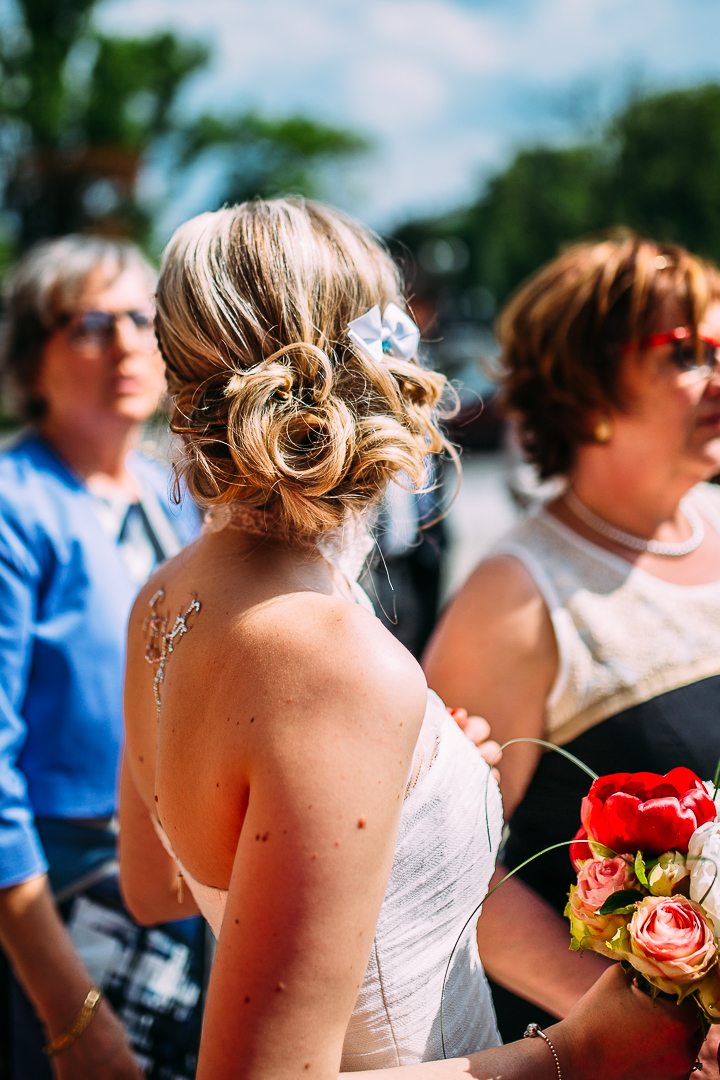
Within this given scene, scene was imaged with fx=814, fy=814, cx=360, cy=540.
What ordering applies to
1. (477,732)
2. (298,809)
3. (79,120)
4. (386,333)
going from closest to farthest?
(298,809) < (386,333) < (477,732) < (79,120)

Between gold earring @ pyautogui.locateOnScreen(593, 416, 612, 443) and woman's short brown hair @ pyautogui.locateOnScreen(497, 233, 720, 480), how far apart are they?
18mm

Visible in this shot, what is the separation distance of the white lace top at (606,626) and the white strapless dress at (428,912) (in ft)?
2.08

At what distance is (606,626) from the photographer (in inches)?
74.5

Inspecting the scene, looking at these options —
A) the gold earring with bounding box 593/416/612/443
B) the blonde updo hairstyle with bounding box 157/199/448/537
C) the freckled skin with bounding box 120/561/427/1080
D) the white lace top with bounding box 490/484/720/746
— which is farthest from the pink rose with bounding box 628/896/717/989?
the gold earring with bounding box 593/416/612/443

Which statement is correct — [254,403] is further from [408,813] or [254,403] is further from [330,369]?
[408,813]

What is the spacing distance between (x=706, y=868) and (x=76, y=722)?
149cm

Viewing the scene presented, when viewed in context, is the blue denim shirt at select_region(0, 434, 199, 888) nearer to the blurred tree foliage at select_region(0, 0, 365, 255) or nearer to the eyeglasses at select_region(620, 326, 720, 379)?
the eyeglasses at select_region(620, 326, 720, 379)

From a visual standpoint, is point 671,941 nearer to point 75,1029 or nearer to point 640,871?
point 640,871

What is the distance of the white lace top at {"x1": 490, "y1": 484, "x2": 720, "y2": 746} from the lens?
Result: 1.83 m

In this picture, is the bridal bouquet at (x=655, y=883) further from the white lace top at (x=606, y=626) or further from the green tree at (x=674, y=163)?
the green tree at (x=674, y=163)

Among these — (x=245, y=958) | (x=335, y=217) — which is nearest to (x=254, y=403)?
(x=335, y=217)

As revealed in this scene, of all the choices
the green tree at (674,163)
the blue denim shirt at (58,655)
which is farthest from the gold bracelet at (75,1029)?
the green tree at (674,163)

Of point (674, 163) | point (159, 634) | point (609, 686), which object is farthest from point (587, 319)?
point (674, 163)

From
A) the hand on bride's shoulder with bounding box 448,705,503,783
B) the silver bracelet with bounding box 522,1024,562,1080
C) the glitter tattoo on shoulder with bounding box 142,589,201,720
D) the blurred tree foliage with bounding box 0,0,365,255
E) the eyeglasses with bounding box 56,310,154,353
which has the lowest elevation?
the silver bracelet with bounding box 522,1024,562,1080
